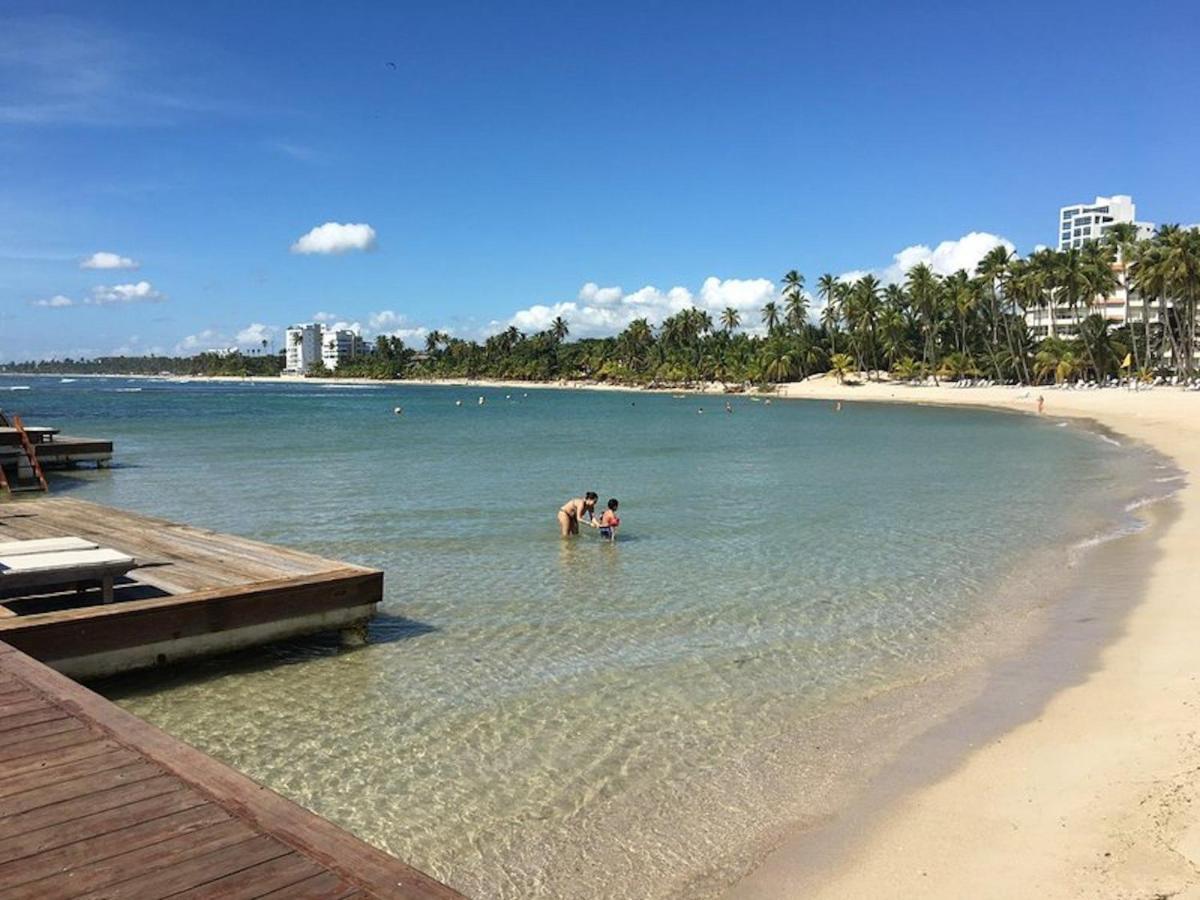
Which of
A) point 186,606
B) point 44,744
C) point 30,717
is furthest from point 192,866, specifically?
point 186,606

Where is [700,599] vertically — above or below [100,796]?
below

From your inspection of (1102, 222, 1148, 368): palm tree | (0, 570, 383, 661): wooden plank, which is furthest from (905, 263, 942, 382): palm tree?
(0, 570, 383, 661): wooden plank

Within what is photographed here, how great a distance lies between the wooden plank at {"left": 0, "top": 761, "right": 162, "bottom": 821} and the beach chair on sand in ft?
17.3

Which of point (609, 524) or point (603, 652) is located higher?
point (609, 524)

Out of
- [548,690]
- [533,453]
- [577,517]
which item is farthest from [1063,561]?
[533,453]

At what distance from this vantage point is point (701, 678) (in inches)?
389

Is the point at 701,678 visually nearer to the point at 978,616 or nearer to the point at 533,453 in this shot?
the point at 978,616

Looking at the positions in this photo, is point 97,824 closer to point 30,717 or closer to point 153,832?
point 153,832

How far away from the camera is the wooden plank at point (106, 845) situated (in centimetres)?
374

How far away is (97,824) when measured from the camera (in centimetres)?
416

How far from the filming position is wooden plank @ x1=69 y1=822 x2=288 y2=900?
3.59 metres

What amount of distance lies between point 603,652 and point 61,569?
6.11 metres

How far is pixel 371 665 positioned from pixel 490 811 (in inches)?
152

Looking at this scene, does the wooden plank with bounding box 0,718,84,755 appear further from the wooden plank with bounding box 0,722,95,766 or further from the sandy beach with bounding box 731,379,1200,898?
the sandy beach with bounding box 731,379,1200,898
